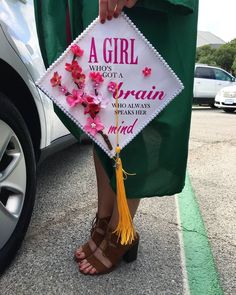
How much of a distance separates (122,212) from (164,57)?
1.95 ft

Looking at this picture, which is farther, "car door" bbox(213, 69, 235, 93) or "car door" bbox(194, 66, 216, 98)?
"car door" bbox(213, 69, 235, 93)

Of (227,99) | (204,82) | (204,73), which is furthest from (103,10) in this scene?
(204,73)

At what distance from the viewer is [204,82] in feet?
46.2

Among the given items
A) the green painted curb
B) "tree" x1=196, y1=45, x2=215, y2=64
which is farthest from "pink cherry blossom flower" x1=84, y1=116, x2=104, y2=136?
"tree" x1=196, y1=45, x2=215, y2=64

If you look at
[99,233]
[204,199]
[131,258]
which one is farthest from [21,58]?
[204,199]

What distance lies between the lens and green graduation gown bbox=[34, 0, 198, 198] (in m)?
1.46

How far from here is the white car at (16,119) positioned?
1.67 meters

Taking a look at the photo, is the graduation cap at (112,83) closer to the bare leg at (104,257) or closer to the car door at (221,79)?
the bare leg at (104,257)

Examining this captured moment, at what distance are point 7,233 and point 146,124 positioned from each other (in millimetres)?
719

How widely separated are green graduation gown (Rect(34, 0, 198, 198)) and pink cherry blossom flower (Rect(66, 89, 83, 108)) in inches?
6.8

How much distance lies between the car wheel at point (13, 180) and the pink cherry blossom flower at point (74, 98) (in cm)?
30

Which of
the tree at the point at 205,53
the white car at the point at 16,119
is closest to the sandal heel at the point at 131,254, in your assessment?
the white car at the point at 16,119

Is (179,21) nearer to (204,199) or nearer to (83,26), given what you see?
(83,26)

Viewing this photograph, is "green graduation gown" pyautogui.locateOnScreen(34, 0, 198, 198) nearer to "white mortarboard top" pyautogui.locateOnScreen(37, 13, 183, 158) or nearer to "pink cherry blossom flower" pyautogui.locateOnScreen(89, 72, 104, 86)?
"white mortarboard top" pyautogui.locateOnScreen(37, 13, 183, 158)
